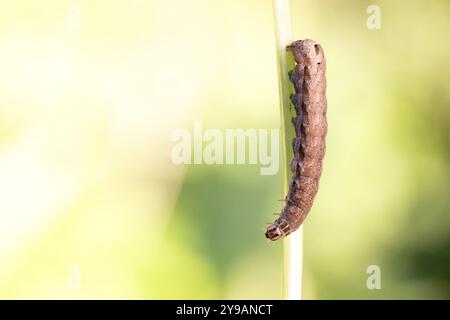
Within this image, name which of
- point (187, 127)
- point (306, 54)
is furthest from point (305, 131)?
point (187, 127)

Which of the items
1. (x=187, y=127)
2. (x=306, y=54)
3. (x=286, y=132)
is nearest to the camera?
(x=286, y=132)

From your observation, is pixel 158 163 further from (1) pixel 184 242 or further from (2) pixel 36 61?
(2) pixel 36 61

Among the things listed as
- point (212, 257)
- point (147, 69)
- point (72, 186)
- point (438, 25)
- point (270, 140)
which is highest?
point (438, 25)

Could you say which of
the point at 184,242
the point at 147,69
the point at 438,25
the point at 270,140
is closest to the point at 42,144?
the point at 147,69

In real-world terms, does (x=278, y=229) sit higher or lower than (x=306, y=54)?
lower

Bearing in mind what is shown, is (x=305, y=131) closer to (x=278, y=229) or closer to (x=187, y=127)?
(x=278, y=229)

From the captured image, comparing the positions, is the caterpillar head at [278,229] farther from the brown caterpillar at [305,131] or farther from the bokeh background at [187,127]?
the bokeh background at [187,127]
